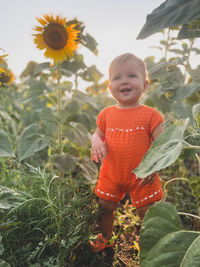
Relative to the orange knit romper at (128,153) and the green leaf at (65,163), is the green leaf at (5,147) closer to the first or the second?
the orange knit romper at (128,153)

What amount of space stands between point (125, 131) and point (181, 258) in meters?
0.56

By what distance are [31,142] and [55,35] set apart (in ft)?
2.36

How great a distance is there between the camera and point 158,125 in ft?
3.58

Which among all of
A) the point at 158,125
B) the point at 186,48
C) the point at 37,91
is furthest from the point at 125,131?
the point at 186,48

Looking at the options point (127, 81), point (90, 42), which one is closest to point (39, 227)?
point (127, 81)

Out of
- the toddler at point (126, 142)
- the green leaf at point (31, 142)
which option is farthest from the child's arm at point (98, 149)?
the green leaf at point (31, 142)

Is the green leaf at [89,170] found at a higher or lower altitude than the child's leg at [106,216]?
higher

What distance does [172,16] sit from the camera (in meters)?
0.63

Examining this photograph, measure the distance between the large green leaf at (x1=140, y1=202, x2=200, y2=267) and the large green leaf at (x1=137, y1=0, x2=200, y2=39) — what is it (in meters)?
0.50

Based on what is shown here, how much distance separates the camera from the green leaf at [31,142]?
62.1 inches

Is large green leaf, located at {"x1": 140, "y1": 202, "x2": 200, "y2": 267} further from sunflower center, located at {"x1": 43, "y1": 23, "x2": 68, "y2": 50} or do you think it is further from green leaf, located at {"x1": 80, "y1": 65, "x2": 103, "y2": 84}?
Result: green leaf, located at {"x1": 80, "y1": 65, "x2": 103, "y2": 84}

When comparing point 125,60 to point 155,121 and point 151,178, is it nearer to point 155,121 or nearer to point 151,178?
point 155,121

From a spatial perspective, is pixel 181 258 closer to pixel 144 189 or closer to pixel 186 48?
pixel 144 189

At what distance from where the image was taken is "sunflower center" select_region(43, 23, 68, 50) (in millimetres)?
1657
